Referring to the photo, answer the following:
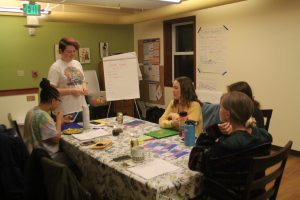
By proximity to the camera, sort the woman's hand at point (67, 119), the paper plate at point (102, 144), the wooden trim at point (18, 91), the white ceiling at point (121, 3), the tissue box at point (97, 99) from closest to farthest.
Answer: the paper plate at point (102, 144) < the woman's hand at point (67, 119) < the white ceiling at point (121, 3) < the wooden trim at point (18, 91) < the tissue box at point (97, 99)

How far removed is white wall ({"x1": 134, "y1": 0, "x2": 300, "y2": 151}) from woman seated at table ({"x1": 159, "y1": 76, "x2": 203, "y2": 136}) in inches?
69.5

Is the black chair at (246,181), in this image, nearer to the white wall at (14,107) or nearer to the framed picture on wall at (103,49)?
the white wall at (14,107)

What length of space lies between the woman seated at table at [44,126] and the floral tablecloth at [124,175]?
0.10 metres

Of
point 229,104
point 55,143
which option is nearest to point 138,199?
point 229,104

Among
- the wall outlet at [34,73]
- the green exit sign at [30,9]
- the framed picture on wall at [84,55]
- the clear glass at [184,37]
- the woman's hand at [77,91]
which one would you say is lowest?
the woman's hand at [77,91]

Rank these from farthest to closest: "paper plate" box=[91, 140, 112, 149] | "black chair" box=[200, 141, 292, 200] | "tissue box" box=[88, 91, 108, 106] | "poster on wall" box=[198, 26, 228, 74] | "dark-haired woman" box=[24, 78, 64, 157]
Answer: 1. "tissue box" box=[88, 91, 108, 106]
2. "poster on wall" box=[198, 26, 228, 74]
3. "dark-haired woman" box=[24, 78, 64, 157]
4. "paper plate" box=[91, 140, 112, 149]
5. "black chair" box=[200, 141, 292, 200]

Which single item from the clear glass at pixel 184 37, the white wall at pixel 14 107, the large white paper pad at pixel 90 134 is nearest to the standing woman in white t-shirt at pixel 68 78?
the large white paper pad at pixel 90 134

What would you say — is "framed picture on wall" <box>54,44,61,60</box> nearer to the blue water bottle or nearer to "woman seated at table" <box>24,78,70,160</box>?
"woman seated at table" <box>24,78,70,160</box>

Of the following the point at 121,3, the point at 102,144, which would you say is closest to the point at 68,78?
the point at 102,144

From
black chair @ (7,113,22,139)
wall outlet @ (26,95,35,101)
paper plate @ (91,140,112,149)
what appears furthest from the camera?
wall outlet @ (26,95,35,101)

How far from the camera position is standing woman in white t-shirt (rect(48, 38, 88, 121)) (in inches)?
118

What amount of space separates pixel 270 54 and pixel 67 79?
269cm

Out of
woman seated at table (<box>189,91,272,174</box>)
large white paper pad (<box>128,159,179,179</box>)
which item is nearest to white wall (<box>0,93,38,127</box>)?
large white paper pad (<box>128,159,179,179</box>)

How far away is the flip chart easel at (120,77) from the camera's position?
4.52 m
